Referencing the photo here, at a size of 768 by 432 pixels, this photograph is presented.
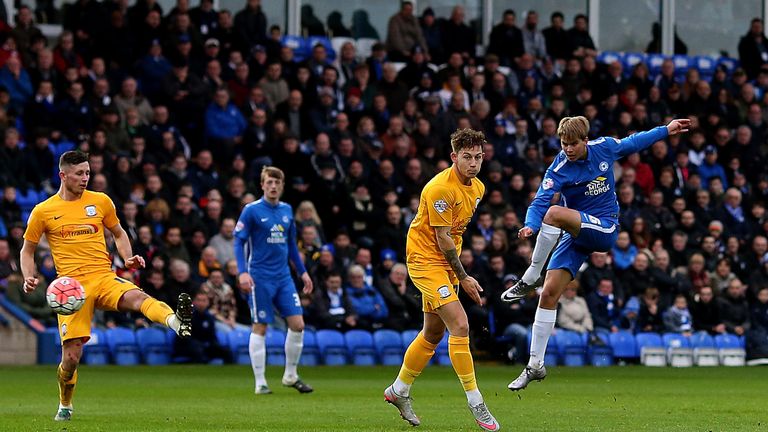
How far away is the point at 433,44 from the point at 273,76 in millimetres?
4516

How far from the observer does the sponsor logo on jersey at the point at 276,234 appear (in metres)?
17.6

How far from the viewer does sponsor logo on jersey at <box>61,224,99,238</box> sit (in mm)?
13242

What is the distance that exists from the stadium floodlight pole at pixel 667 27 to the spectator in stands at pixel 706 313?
31.1 ft

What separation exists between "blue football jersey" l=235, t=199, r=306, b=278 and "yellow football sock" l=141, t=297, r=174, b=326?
4504 millimetres

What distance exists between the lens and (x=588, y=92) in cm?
2994

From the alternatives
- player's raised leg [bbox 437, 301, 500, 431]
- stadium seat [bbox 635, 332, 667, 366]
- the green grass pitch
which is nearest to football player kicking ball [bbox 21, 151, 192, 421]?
the green grass pitch

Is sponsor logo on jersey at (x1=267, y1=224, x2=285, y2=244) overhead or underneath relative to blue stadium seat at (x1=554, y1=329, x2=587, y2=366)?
overhead

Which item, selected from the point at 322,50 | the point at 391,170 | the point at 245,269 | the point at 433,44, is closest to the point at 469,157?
the point at 245,269

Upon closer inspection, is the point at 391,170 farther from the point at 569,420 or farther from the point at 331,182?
the point at 569,420

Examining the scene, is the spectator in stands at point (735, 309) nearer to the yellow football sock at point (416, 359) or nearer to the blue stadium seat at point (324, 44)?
the blue stadium seat at point (324, 44)

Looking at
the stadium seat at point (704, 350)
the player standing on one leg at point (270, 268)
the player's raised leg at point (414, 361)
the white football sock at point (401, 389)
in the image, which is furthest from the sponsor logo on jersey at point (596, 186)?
the stadium seat at point (704, 350)

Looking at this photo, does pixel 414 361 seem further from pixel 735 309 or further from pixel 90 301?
pixel 735 309

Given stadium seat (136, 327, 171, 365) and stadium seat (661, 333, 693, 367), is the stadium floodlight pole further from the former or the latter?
stadium seat (136, 327, 171, 365)

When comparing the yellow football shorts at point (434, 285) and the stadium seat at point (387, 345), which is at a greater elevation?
the yellow football shorts at point (434, 285)
